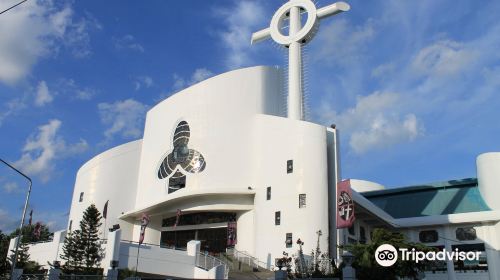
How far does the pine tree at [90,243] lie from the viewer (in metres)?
30.0

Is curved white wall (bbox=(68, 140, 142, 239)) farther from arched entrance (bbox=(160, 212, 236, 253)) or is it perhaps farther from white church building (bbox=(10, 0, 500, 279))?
arched entrance (bbox=(160, 212, 236, 253))

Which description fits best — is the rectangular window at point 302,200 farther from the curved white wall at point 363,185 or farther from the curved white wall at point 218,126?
the curved white wall at point 363,185

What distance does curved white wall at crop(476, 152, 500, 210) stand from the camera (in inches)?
1463

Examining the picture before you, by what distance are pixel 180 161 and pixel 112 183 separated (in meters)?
7.70

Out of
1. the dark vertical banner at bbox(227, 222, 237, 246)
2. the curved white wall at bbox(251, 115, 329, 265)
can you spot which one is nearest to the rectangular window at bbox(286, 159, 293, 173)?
the curved white wall at bbox(251, 115, 329, 265)

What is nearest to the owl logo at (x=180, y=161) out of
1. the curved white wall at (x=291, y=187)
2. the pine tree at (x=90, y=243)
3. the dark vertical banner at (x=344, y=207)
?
the curved white wall at (x=291, y=187)

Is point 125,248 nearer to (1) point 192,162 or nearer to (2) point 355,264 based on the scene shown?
(1) point 192,162

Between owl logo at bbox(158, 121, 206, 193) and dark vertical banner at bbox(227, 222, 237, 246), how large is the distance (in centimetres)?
490

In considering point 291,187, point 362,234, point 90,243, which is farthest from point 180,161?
point 362,234

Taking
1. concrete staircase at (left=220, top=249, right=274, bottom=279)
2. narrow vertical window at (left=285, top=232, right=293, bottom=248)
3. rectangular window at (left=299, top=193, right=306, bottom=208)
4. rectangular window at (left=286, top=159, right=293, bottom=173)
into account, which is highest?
rectangular window at (left=286, top=159, right=293, bottom=173)

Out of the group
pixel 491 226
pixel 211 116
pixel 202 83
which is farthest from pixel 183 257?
pixel 491 226

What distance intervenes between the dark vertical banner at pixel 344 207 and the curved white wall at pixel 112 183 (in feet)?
65.2

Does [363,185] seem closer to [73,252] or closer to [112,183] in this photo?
[112,183]

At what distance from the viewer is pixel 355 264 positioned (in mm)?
21594
